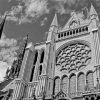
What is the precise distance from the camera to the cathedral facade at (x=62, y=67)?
69.6 ft

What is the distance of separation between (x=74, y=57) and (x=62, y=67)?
6.51 feet

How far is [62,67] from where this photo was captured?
2448 centimetres

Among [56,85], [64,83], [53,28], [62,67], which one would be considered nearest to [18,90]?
[56,85]

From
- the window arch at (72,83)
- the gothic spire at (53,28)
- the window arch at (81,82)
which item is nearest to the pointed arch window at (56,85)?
the window arch at (72,83)

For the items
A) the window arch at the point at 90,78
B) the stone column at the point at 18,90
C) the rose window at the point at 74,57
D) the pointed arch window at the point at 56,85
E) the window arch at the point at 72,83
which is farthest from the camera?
the rose window at the point at 74,57

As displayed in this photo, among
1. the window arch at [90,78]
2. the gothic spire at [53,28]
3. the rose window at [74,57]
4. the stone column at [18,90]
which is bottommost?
the stone column at [18,90]

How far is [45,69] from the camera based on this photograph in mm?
23156

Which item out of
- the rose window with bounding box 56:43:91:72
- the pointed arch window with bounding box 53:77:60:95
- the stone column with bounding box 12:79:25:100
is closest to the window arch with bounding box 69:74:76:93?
the rose window with bounding box 56:43:91:72

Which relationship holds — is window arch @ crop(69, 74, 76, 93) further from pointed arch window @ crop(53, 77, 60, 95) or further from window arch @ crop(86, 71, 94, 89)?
window arch @ crop(86, 71, 94, 89)

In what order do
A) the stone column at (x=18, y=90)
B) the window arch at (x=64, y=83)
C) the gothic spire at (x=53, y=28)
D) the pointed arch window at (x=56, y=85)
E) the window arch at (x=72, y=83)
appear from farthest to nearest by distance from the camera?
the gothic spire at (x=53, y=28)
the pointed arch window at (x=56, y=85)
the window arch at (x=64, y=83)
the stone column at (x=18, y=90)
the window arch at (x=72, y=83)

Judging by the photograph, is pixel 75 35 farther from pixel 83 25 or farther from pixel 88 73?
pixel 88 73

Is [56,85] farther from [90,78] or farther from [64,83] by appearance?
[90,78]

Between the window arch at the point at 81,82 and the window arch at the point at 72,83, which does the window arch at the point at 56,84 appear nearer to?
the window arch at the point at 72,83

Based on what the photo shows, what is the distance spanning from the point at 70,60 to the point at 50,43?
12.3 feet
